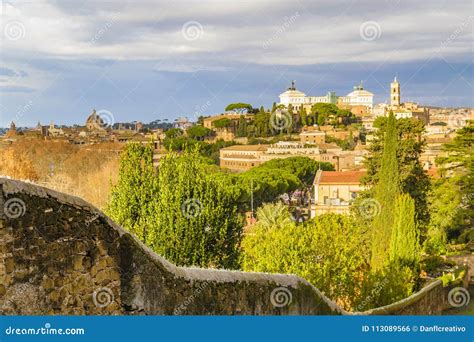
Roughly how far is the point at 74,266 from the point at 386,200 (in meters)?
15.4

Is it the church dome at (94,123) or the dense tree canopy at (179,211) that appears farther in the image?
the church dome at (94,123)

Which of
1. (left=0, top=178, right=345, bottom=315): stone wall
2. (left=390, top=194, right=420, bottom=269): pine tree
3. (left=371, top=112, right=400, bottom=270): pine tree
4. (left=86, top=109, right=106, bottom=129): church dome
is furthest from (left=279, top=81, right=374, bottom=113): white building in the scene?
(left=0, top=178, right=345, bottom=315): stone wall

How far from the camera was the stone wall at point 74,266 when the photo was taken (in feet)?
15.8

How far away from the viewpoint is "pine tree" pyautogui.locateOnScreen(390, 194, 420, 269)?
16719 millimetres

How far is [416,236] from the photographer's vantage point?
1800 cm

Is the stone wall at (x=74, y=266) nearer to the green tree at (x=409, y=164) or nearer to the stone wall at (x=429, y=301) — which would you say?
the stone wall at (x=429, y=301)

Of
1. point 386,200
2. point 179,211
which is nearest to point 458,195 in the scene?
point 386,200

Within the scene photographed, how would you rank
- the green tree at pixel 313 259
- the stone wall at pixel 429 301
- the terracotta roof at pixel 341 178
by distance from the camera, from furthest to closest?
the terracotta roof at pixel 341 178, the green tree at pixel 313 259, the stone wall at pixel 429 301

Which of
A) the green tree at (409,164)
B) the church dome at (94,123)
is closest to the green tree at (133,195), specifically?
the green tree at (409,164)

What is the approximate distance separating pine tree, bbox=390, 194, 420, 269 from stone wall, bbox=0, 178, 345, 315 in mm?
11528

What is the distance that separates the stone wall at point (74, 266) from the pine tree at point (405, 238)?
1153 cm

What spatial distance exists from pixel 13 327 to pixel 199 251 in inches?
333

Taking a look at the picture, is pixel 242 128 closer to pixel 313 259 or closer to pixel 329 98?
pixel 329 98

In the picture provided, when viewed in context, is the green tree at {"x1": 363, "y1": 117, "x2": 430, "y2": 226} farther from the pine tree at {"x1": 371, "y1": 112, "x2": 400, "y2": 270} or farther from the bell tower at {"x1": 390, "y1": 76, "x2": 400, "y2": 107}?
the bell tower at {"x1": 390, "y1": 76, "x2": 400, "y2": 107}
